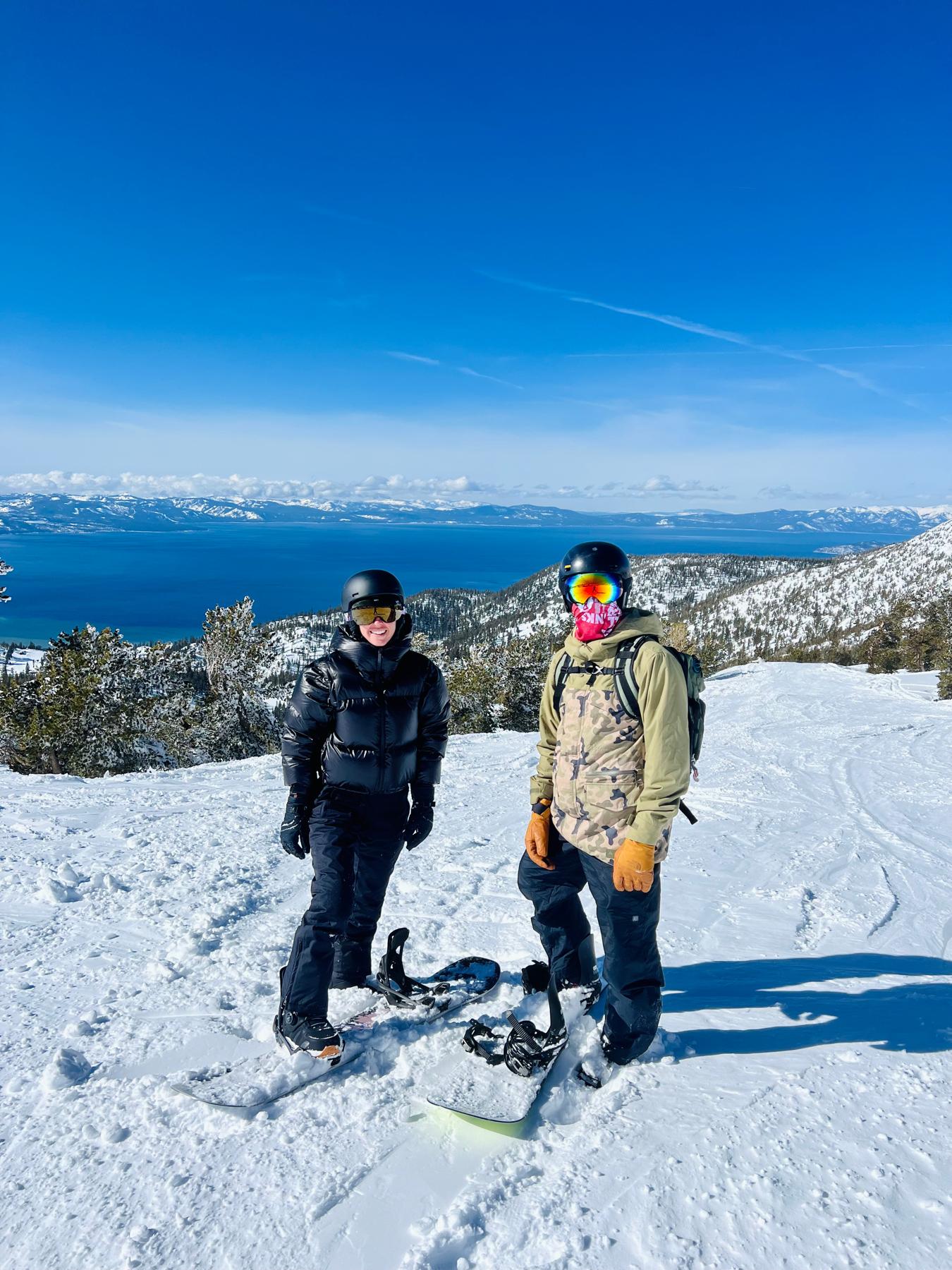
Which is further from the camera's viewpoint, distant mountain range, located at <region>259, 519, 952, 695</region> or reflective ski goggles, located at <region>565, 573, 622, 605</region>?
distant mountain range, located at <region>259, 519, 952, 695</region>

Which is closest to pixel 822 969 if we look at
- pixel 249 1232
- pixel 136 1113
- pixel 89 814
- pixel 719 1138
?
pixel 719 1138

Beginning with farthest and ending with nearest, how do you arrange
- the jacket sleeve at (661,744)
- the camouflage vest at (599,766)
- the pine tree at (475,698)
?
the pine tree at (475,698), the camouflage vest at (599,766), the jacket sleeve at (661,744)

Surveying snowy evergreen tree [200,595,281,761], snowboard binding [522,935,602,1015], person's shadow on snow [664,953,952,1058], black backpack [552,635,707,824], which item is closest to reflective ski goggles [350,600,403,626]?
black backpack [552,635,707,824]

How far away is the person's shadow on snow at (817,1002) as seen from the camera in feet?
10.5

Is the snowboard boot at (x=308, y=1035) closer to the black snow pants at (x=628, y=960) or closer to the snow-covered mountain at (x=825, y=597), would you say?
the black snow pants at (x=628, y=960)

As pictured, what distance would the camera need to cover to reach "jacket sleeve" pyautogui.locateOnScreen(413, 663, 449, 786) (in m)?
3.46

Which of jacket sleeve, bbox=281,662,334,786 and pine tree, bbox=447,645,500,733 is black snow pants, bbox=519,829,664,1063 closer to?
jacket sleeve, bbox=281,662,334,786

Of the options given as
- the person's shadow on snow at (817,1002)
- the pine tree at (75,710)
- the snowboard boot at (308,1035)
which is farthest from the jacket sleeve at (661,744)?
the pine tree at (75,710)

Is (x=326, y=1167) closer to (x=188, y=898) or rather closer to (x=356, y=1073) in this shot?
(x=356, y=1073)

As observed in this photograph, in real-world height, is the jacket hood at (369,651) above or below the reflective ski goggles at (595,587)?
below

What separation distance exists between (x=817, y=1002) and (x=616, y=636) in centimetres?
266

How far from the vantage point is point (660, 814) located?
104 inches

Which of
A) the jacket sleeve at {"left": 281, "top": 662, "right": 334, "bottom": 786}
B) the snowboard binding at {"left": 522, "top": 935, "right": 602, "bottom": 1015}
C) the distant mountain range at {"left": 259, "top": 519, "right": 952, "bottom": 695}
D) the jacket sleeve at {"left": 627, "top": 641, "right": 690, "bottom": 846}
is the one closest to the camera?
the jacket sleeve at {"left": 627, "top": 641, "right": 690, "bottom": 846}

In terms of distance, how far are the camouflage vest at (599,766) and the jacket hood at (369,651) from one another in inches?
35.9
